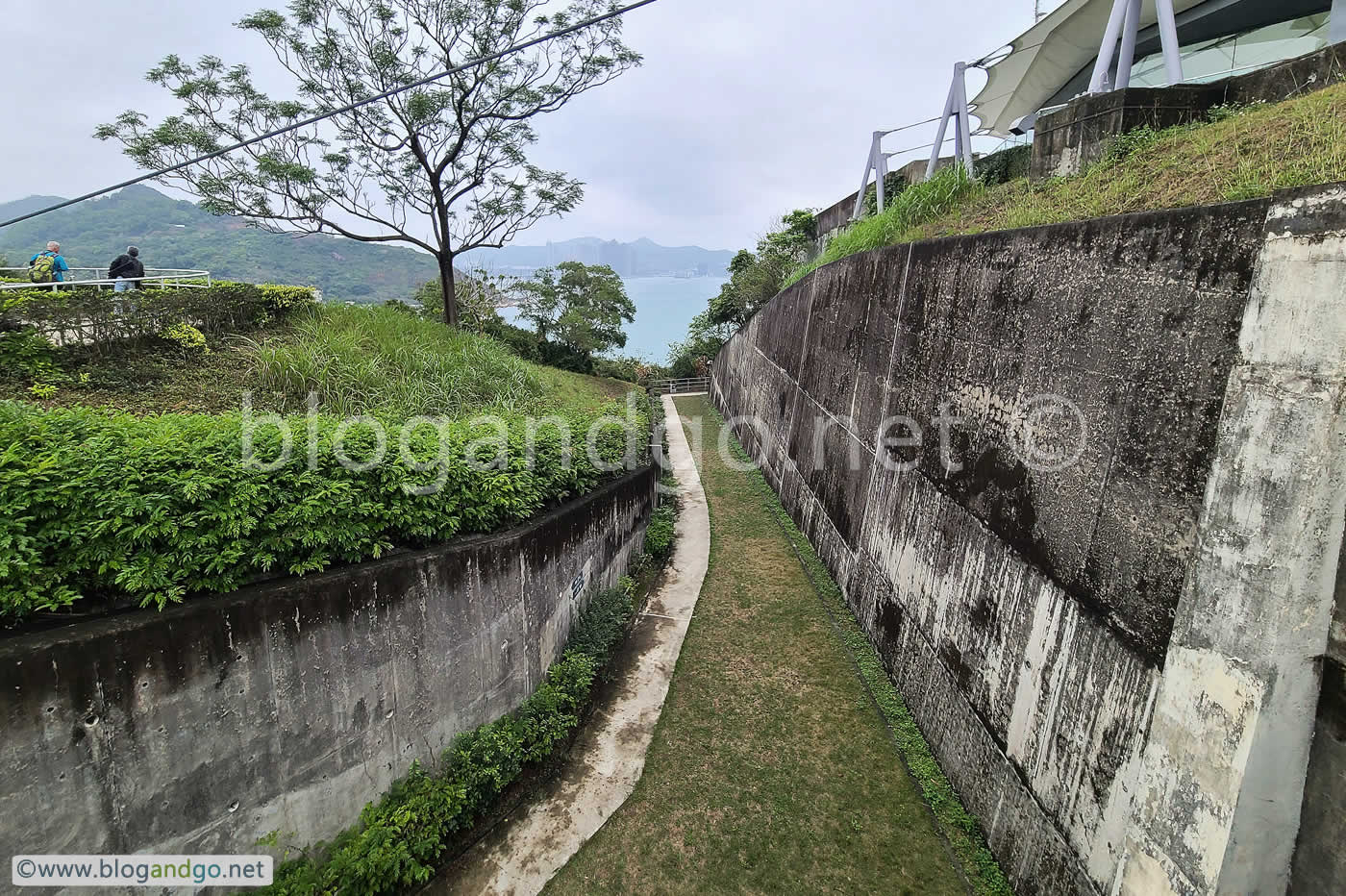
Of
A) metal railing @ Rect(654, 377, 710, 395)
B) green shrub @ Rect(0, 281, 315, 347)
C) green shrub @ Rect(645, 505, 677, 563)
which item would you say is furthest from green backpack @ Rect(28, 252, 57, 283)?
metal railing @ Rect(654, 377, 710, 395)

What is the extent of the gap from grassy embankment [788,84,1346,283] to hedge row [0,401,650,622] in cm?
504

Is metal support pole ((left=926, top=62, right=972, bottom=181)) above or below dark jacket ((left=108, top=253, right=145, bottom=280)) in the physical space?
above

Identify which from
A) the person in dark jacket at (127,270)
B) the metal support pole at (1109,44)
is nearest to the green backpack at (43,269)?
the person in dark jacket at (127,270)

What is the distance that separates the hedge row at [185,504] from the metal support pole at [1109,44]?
22.8 ft

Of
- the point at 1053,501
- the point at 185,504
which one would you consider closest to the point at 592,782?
the point at 185,504

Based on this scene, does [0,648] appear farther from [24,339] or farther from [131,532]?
[24,339]

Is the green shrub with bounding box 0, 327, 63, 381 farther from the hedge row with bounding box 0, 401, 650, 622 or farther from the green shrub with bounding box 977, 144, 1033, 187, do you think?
the green shrub with bounding box 977, 144, 1033, 187

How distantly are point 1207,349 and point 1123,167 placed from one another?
2.64m

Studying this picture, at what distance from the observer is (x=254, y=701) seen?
9.85ft

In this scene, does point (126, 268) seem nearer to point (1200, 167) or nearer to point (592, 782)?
point (592, 782)

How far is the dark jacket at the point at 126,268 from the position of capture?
7648 mm

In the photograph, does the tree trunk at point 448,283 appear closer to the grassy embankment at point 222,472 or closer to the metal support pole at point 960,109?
the grassy embankment at point 222,472

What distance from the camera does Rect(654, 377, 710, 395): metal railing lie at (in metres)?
24.9

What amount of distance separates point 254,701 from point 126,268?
8.21 meters
